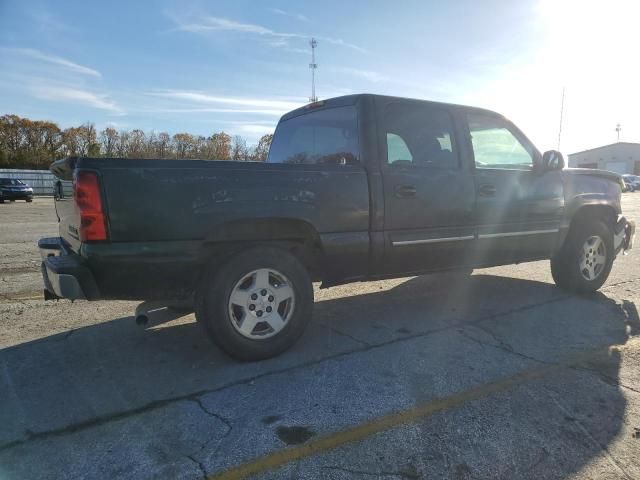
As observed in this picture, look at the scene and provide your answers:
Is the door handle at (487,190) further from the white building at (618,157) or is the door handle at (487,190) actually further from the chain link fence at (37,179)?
the white building at (618,157)

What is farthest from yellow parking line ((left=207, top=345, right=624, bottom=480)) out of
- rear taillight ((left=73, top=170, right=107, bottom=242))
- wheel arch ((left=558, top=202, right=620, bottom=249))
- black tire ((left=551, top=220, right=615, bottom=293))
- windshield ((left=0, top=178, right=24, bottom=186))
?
windshield ((left=0, top=178, right=24, bottom=186))

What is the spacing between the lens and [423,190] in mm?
4301

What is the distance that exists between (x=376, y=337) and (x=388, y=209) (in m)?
1.11

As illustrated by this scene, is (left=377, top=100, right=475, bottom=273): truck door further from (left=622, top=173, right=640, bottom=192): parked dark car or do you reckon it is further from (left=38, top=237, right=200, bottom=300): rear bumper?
(left=622, top=173, right=640, bottom=192): parked dark car

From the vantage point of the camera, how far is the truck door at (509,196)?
4.80m

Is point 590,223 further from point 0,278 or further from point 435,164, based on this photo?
point 0,278

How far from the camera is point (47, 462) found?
7.87 feet

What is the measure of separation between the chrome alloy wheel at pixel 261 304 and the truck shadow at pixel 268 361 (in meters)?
0.27

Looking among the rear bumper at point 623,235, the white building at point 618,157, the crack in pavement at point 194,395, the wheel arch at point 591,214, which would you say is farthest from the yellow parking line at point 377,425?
the white building at point 618,157

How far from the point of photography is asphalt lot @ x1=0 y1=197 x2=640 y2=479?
241cm

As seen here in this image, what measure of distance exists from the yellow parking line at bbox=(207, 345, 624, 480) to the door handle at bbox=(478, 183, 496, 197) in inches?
69.6

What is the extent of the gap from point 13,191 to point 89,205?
30.6 meters

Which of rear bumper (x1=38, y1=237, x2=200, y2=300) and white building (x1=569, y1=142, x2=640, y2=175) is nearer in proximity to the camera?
rear bumper (x1=38, y1=237, x2=200, y2=300)

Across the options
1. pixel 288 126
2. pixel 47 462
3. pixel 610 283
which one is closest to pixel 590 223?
pixel 610 283
